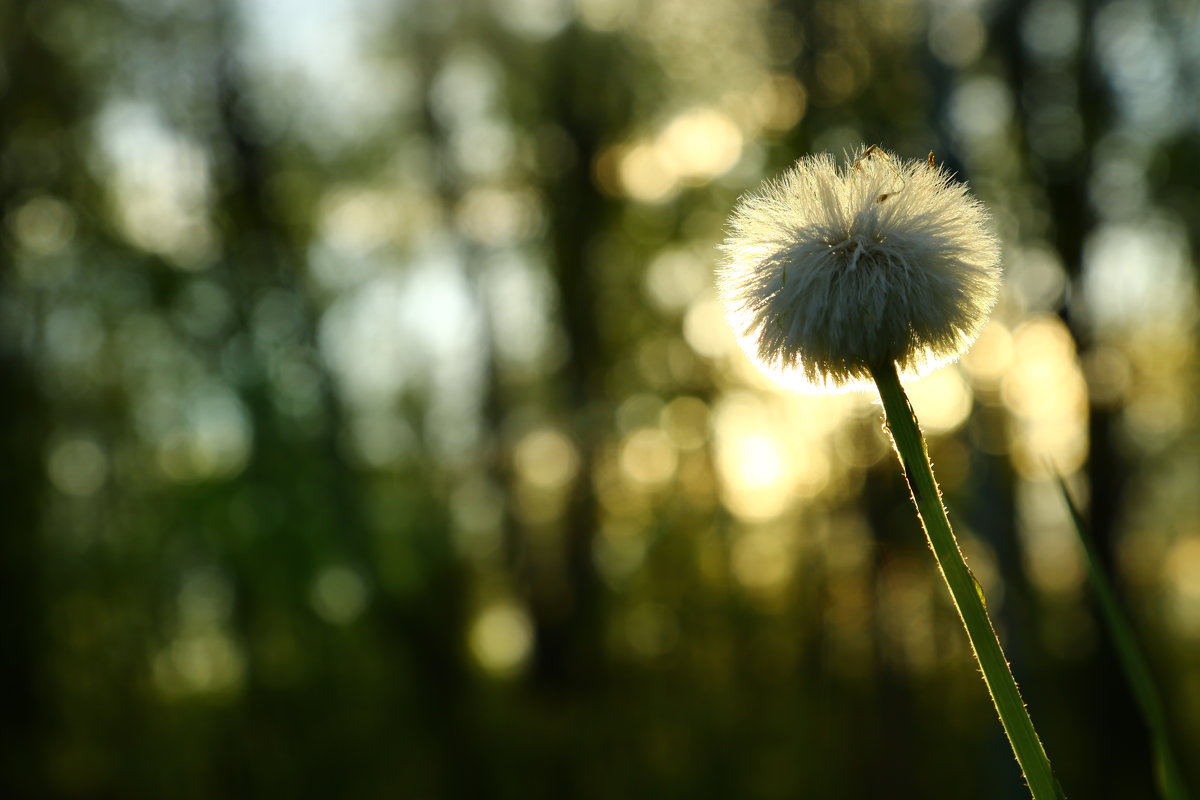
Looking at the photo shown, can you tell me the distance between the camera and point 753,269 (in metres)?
1.06

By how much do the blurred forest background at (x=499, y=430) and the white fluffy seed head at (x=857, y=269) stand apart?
9554 mm

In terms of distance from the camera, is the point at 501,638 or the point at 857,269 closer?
the point at 857,269

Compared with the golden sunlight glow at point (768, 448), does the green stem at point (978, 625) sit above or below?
below

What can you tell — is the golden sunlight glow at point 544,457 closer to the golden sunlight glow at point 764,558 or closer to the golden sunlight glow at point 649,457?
the golden sunlight glow at point 649,457

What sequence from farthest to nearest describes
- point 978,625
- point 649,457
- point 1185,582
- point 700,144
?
point 1185,582 → point 649,457 → point 700,144 → point 978,625

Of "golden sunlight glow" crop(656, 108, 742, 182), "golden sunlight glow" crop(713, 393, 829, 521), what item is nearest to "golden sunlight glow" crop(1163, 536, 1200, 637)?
"golden sunlight glow" crop(713, 393, 829, 521)

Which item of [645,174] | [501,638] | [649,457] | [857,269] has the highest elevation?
[645,174]

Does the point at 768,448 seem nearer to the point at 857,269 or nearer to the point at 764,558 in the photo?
the point at 764,558

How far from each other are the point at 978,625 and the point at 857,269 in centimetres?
41

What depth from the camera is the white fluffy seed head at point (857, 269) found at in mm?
929

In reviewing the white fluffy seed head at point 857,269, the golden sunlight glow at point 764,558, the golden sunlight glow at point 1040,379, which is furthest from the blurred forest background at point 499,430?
the white fluffy seed head at point 857,269

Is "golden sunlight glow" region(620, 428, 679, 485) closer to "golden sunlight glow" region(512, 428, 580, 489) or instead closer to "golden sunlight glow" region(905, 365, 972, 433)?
"golden sunlight glow" region(512, 428, 580, 489)

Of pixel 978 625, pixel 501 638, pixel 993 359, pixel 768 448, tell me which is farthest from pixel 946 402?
pixel 978 625

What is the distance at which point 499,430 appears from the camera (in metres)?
13.4
